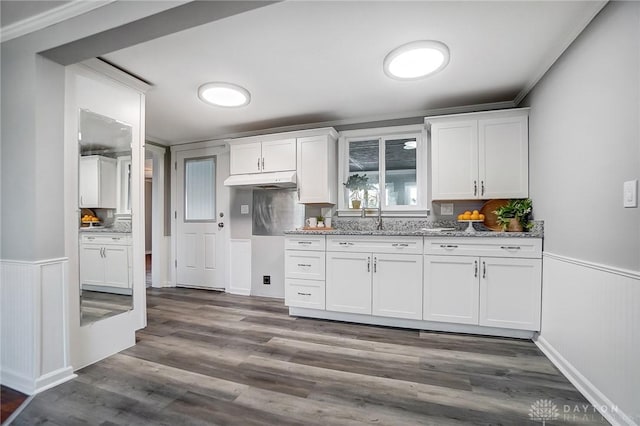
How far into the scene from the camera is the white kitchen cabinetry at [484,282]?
7.97 feet

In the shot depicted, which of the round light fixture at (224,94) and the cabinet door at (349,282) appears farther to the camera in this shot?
the cabinet door at (349,282)

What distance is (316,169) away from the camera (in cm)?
340

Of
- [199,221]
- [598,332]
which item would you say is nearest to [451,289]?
[598,332]

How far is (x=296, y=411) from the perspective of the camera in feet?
5.17

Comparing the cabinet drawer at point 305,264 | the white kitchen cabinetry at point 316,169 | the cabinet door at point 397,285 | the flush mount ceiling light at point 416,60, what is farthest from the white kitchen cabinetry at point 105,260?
the flush mount ceiling light at point 416,60

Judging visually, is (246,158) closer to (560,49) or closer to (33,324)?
(33,324)

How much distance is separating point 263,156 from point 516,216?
2.95 metres

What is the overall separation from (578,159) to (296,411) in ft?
8.01

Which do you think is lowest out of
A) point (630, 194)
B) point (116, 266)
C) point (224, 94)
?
point (116, 266)

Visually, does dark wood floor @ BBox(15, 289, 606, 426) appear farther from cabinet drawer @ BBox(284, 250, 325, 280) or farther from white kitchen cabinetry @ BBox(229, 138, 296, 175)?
white kitchen cabinetry @ BBox(229, 138, 296, 175)

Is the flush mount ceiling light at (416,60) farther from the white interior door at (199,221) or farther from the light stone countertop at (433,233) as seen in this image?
the white interior door at (199,221)

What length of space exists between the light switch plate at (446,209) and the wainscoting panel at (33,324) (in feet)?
11.6

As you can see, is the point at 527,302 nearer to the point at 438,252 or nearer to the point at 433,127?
the point at 438,252

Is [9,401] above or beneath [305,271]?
beneath
